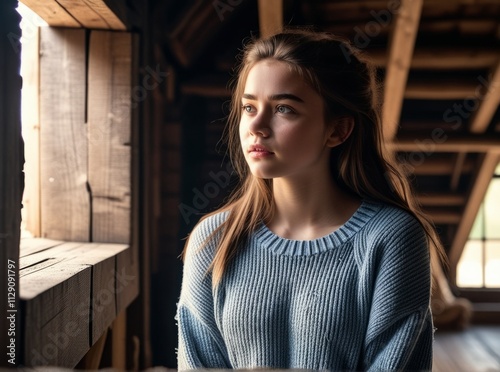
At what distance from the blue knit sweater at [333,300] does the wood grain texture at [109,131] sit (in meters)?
0.80

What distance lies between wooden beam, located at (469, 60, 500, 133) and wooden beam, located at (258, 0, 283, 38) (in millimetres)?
1580

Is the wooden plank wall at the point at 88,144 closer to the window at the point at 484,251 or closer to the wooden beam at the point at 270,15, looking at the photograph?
the wooden beam at the point at 270,15

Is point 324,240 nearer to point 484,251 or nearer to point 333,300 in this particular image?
point 333,300

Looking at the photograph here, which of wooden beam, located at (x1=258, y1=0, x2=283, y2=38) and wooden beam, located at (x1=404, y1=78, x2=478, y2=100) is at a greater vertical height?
wooden beam, located at (x1=258, y1=0, x2=283, y2=38)

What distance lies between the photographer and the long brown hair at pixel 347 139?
5.43ft

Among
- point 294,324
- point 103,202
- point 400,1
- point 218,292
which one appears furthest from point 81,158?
point 400,1

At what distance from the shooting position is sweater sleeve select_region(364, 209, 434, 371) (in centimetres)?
155

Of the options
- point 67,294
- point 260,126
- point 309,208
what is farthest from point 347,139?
point 67,294

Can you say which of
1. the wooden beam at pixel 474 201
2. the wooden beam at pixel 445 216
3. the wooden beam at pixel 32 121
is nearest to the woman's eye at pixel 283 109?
the wooden beam at pixel 32 121

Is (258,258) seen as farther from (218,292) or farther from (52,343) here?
(52,343)

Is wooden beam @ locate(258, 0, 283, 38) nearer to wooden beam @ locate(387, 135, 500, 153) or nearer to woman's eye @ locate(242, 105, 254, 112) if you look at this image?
wooden beam @ locate(387, 135, 500, 153)

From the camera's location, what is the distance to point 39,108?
2.33 meters

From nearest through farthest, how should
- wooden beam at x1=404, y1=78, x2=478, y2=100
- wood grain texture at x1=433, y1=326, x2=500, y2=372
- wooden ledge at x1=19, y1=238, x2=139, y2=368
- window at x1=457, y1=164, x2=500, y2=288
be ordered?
1. wooden ledge at x1=19, y1=238, x2=139, y2=368
2. wooden beam at x1=404, y1=78, x2=478, y2=100
3. wood grain texture at x1=433, y1=326, x2=500, y2=372
4. window at x1=457, y1=164, x2=500, y2=288

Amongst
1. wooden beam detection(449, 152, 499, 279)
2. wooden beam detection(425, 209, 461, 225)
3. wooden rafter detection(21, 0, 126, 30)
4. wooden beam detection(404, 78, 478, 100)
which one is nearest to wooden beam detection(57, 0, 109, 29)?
wooden rafter detection(21, 0, 126, 30)
